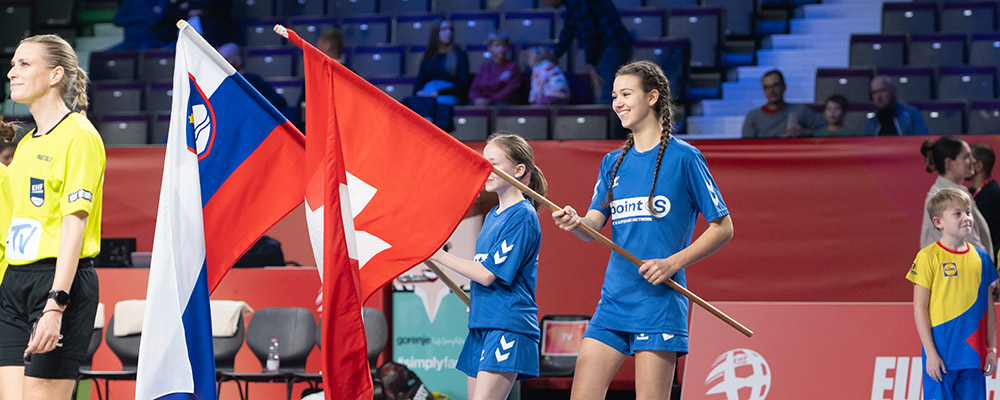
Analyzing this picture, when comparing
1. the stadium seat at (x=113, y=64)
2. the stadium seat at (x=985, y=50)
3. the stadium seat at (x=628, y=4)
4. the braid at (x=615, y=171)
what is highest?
the stadium seat at (x=628, y=4)

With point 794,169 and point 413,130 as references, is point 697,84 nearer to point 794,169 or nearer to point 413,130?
point 794,169

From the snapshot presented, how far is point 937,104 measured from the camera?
9.41 m

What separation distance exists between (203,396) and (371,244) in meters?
0.81

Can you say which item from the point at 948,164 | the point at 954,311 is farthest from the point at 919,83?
the point at 954,311

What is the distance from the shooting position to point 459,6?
1265 centimetres

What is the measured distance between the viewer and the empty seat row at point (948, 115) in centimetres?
921

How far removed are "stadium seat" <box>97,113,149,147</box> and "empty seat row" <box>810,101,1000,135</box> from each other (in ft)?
22.1

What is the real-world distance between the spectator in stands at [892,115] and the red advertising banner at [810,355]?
299cm

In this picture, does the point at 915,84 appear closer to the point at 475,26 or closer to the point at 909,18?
the point at 909,18

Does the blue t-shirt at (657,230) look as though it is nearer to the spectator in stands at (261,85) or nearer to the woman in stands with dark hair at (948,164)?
the woman in stands with dark hair at (948,164)

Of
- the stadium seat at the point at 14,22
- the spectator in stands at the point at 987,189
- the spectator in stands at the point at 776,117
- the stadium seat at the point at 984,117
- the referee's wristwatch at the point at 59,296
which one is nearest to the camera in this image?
the referee's wristwatch at the point at 59,296

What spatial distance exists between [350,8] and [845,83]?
6205mm

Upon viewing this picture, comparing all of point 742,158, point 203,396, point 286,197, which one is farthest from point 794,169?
point 203,396

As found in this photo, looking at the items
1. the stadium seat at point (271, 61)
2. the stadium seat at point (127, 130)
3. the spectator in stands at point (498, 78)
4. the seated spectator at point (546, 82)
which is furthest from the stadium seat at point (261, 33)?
the seated spectator at point (546, 82)
